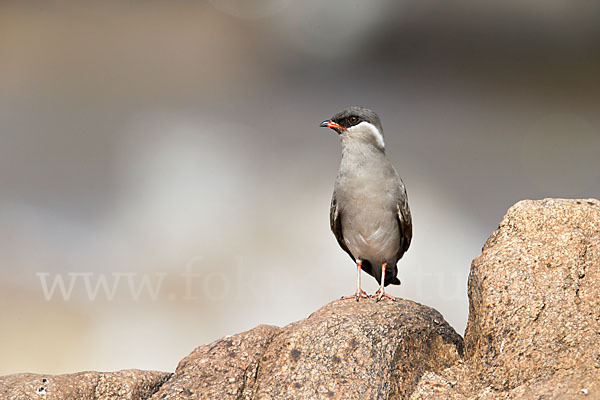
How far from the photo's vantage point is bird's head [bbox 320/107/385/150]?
5806 millimetres

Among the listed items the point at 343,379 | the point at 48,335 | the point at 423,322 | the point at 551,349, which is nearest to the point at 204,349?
the point at 343,379

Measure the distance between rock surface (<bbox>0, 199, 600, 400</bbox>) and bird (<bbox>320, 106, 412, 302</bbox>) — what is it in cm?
121

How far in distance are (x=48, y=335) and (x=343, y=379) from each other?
8.61 meters

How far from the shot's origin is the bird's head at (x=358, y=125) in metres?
5.81

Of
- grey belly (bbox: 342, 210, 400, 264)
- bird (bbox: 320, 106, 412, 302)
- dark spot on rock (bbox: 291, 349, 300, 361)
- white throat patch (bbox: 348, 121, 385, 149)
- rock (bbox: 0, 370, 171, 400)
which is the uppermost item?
white throat patch (bbox: 348, 121, 385, 149)

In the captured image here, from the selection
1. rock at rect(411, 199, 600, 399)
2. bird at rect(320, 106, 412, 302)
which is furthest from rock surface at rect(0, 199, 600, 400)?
bird at rect(320, 106, 412, 302)

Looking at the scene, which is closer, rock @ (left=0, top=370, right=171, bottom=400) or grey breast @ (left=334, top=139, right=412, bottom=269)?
rock @ (left=0, top=370, right=171, bottom=400)

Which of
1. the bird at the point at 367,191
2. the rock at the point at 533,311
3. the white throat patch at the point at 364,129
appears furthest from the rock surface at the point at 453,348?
the white throat patch at the point at 364,129

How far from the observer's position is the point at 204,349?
480 centimetres

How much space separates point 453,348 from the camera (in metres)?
4.73

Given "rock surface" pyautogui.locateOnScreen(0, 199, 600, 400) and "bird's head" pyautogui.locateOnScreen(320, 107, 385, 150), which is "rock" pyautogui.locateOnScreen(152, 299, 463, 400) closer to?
"rock surface" pyautogui.locateOnScreen(0, 199, 600, 400)

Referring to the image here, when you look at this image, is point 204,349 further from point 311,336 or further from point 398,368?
point 398,368

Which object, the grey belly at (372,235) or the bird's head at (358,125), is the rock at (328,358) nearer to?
the grey belly at (372,235)

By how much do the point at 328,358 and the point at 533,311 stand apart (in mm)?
1328
